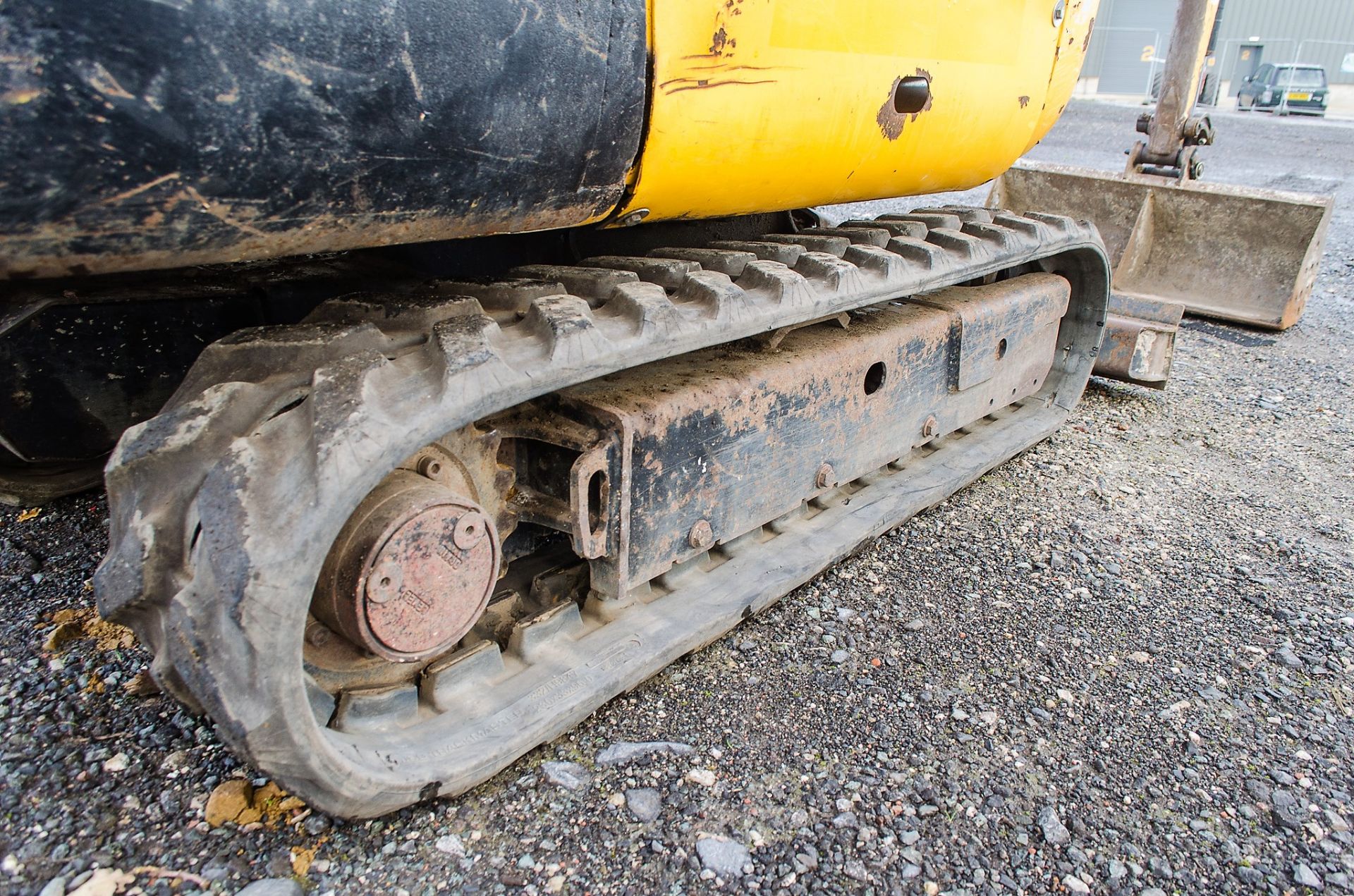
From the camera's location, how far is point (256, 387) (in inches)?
51.4

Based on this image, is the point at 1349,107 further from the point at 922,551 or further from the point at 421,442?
the point at 421,442

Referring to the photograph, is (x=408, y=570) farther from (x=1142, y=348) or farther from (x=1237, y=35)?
(x=1237, y=35)

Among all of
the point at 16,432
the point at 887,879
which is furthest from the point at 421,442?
the point at 16,432

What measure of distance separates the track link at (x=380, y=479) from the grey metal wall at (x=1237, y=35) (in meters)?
23.4

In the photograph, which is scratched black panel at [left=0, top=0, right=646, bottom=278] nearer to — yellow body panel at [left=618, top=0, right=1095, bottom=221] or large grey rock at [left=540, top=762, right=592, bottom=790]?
yellow body panel at [left=618, top=0, right=1095, bottom=221]

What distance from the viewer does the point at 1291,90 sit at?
664 inches

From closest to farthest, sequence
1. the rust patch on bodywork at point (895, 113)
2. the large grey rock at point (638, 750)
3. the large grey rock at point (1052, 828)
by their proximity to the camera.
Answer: the large grey rock at point (1052, 828), the large grey rock at point (638, 750), the rust patch on bodywork at point (895, 113)

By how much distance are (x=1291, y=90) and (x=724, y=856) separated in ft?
65.5

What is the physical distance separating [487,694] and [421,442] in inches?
22.8

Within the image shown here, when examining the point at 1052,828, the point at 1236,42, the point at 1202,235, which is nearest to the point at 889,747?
the point at 1052,828

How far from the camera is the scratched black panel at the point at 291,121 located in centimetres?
90

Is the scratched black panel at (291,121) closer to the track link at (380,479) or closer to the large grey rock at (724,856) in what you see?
the track link at (380,479)

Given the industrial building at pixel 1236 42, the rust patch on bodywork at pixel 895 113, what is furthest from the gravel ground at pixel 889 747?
the industrial building at pixel 1236 42

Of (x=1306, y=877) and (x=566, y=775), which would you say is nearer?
(x=1306, y=877)
